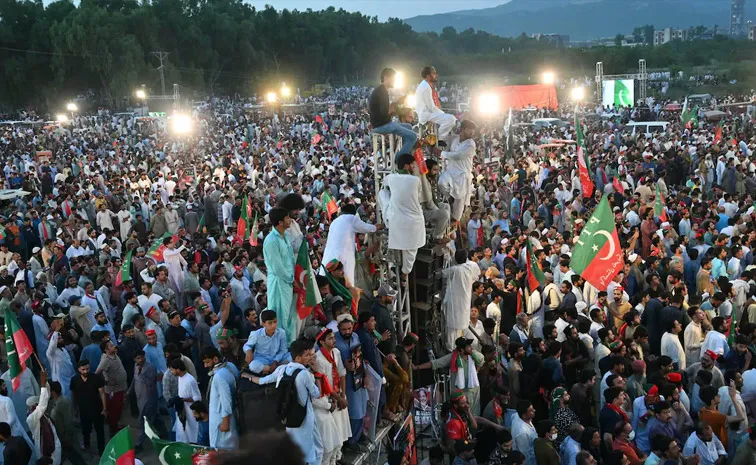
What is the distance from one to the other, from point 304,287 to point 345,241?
89 centimetres

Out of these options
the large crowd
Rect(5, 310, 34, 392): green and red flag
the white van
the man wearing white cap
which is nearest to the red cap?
the large crowd

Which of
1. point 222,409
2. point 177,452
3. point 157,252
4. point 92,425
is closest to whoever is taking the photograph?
point 177,452

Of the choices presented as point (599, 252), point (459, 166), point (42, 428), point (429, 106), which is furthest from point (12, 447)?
point (599, 252)

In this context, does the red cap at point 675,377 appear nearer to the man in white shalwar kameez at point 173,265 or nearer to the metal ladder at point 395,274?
the metal ladder at point 395,274

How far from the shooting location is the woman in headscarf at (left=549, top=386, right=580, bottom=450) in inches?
252

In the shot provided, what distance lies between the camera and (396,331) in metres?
7.13

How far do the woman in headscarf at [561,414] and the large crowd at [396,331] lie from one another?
0.02m

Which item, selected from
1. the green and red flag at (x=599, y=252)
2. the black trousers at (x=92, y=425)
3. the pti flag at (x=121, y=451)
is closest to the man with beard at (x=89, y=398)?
the black trousers at (x=92, y=425)

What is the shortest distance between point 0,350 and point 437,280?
566cm

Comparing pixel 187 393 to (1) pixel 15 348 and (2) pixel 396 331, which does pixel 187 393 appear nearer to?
(1) pixel 15 348

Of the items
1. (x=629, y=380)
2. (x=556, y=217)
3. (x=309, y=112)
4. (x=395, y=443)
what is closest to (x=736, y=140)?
(x=556, y=217)

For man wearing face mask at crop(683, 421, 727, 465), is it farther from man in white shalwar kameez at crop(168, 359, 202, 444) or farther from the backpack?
man in white shalwar kameez at crop(168, 359, 202, 444)

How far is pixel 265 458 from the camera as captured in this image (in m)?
2.74

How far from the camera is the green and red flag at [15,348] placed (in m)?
7.07
